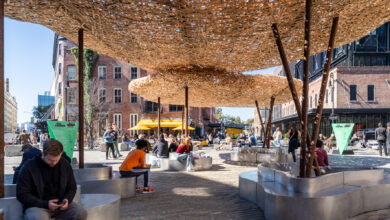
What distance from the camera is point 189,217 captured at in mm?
5234

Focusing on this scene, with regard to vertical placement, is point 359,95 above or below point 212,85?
above

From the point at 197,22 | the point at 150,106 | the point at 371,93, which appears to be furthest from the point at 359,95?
the point at 197,22

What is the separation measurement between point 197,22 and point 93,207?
411 cm

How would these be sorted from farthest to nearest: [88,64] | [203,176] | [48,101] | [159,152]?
1. [48,101]
2. [88,64]
3. [159,152]
4. [203,176]

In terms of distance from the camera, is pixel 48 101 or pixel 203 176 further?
Result: pixel 48 101

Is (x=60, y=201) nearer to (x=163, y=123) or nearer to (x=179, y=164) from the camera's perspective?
(x=179, y=164)

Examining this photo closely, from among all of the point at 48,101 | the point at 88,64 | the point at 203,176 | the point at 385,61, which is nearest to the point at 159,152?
the point at 203,176

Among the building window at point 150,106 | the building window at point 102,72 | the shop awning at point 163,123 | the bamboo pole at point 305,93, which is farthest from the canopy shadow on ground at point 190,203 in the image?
the building window at point 102,72

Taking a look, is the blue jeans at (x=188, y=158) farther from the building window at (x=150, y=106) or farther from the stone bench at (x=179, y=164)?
the building window at (x=150, y=106)

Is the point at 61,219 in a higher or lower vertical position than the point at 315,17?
lower

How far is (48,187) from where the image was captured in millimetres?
3512

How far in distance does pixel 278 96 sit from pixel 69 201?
1315 centimetres

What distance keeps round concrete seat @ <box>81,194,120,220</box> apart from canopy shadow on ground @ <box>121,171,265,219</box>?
834 millimetres

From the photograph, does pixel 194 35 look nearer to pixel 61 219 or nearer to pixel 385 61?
pixel 61 219
